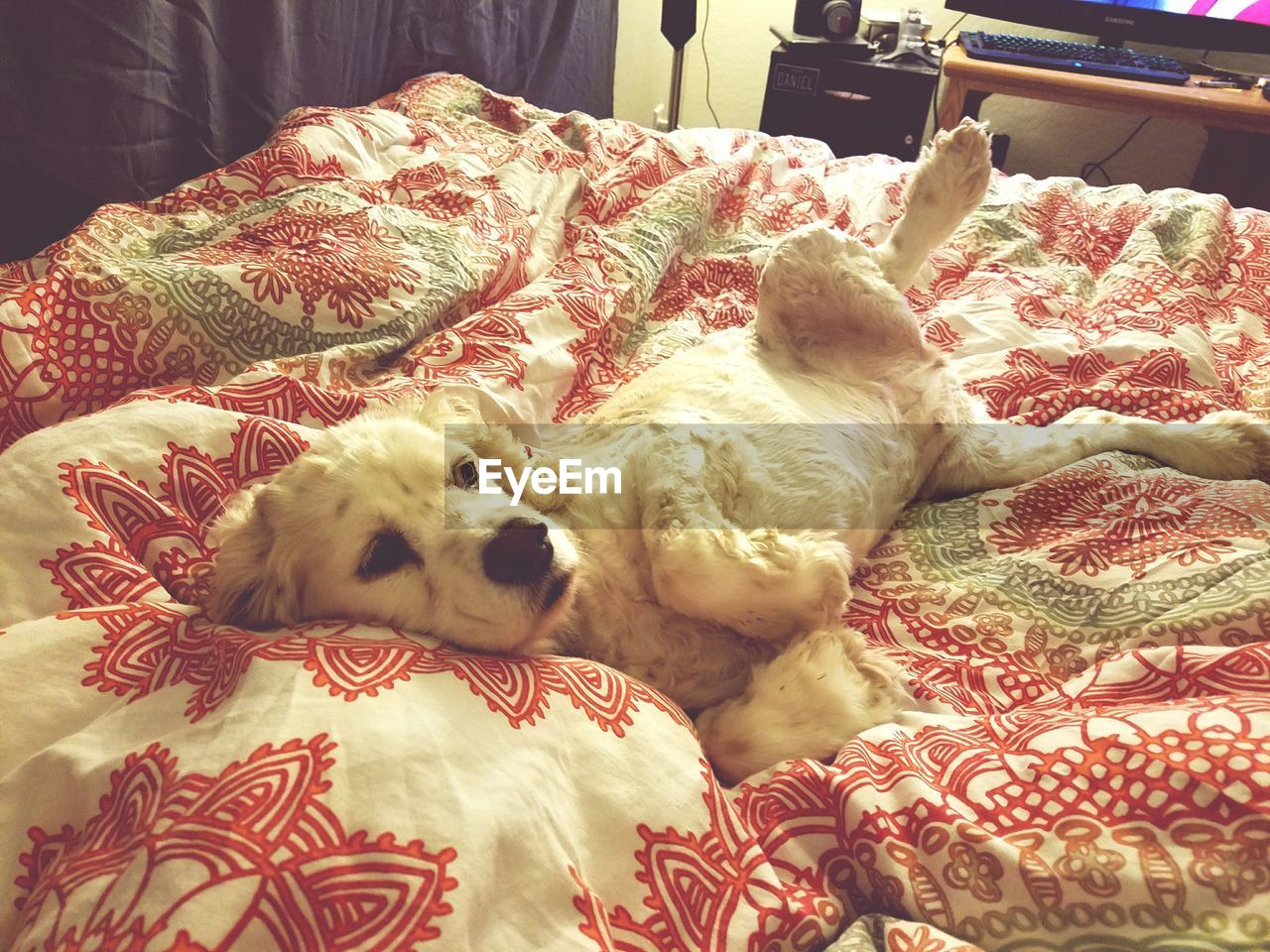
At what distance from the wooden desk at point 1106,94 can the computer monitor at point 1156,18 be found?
0.46 meters

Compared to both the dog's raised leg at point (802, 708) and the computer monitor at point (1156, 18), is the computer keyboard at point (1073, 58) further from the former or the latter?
the dog's raised leg at point (802, 708)

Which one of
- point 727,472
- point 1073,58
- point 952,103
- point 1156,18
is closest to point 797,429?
point 727,472

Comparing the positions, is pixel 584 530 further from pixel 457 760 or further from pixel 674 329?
pixel 674 329

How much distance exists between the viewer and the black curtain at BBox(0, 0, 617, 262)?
1.40 m

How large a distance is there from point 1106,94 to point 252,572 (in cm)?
384

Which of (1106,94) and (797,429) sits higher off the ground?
(1106,94)

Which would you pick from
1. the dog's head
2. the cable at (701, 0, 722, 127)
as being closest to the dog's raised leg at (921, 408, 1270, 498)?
the dog's head

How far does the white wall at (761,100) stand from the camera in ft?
14.5

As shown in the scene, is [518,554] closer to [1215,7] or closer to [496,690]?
[496,690]

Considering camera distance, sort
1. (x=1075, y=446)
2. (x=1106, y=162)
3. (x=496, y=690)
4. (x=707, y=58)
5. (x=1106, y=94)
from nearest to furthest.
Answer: (x=496, y=690) < (x=1075, y=446) < (x=1106, y=94) < (x=1106, y=162) < (x=707, y=58)

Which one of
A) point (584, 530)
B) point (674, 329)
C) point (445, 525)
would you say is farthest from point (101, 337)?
point (674, 329)

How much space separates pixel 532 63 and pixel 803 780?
10.5 ft

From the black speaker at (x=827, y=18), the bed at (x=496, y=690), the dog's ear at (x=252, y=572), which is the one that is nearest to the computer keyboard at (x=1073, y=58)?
the black speaker at (x=827, y=18)

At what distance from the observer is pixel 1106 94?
3359 millimetres
